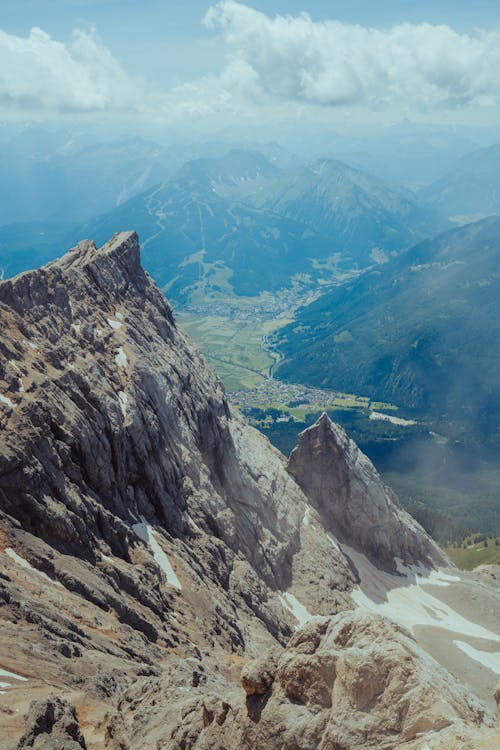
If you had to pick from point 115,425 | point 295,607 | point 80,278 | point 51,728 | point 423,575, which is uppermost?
point 80,278

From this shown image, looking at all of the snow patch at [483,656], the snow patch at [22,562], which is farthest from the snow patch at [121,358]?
the snow patch at [483,656]

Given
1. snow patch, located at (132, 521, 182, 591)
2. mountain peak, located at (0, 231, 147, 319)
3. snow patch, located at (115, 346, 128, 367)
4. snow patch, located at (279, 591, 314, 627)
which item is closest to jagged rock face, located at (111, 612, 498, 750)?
snow patch, located at (132, 521, 182, 591)

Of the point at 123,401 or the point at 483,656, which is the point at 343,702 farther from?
the point at 483,656

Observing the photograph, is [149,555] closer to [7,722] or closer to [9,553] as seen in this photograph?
[9,553]

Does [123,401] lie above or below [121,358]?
below

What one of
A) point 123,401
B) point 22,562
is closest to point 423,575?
point 123,401

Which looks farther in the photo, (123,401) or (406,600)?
(406,600)
